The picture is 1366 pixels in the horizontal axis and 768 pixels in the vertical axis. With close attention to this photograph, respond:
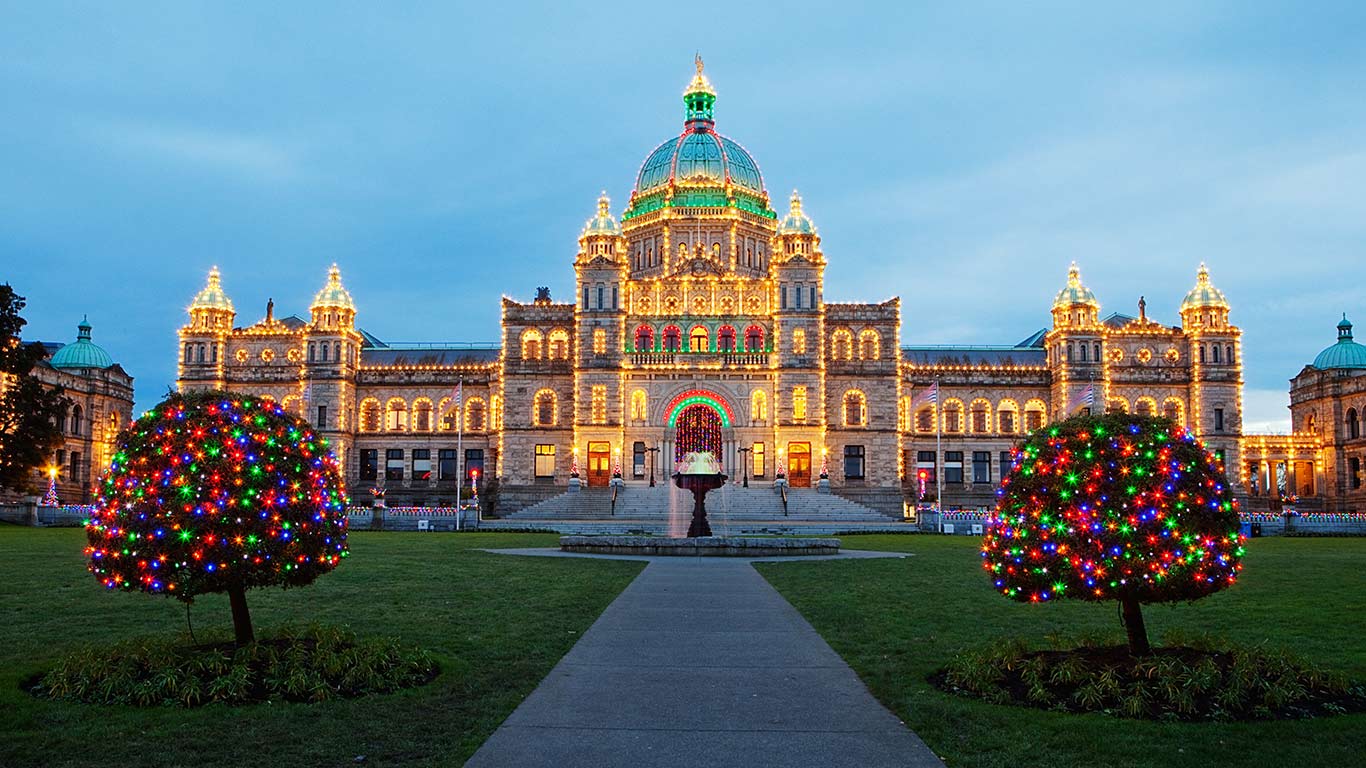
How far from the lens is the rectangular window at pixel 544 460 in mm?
81375

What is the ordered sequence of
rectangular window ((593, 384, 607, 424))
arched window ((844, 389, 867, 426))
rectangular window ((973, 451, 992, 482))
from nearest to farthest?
rectangular window ((593, 384, 607, 424))
arched window ((844, 389, 867, 426))
rectangular window ((973, 451, 992, 482))

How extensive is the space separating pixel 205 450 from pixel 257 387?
3090 inches

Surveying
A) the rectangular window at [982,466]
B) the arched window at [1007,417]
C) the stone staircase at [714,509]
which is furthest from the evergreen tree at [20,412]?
the arched window at [1007,417]

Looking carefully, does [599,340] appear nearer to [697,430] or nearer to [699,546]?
[697,430]

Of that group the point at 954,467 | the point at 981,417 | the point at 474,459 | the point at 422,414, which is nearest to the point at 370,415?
the point at 422,414

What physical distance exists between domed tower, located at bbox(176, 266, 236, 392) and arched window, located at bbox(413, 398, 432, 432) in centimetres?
1471

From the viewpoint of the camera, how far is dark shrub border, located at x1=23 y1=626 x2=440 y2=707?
11.8 meters

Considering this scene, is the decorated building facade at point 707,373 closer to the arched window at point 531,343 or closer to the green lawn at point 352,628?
the arched window at point 531,343

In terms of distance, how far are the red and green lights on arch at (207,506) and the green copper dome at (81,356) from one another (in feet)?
305

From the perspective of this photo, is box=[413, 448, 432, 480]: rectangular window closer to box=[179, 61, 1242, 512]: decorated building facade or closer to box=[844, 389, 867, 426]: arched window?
box=[179, 61, 1242, 512]: decorated building facade

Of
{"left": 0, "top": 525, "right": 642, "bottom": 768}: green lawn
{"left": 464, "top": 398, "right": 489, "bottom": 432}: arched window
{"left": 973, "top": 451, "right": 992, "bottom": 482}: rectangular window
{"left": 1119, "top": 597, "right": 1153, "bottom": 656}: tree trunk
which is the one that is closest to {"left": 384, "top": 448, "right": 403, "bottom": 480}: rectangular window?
{"left": 464, "top": 398, "right": 489, "bottom": 432}: arched window

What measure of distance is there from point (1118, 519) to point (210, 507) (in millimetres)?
10017

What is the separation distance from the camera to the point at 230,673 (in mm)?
12219

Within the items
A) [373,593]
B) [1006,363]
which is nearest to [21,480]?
[373,593]
